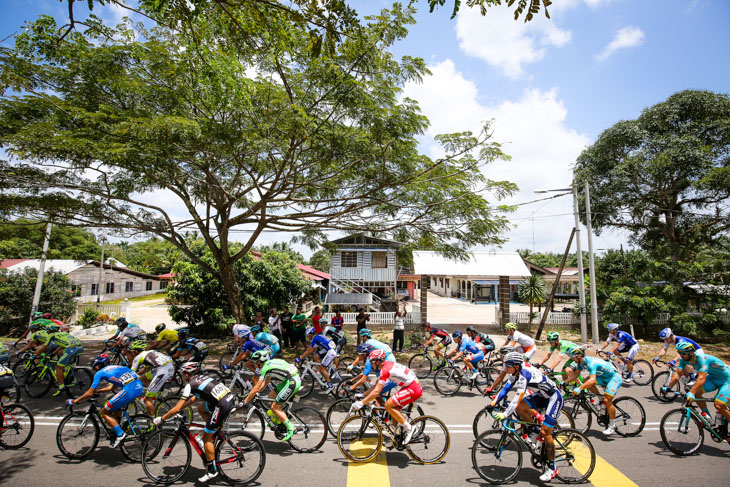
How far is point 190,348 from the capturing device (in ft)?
26.9

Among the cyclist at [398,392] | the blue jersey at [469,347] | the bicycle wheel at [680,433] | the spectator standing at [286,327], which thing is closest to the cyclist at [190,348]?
the cyclist at [398,392]

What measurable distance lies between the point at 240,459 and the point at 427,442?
9.13 ft

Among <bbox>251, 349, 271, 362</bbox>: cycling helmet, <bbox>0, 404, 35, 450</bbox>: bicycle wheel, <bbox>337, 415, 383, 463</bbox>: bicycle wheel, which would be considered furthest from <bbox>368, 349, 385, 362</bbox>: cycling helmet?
<bbox>0, 404, 35, 450</bbox>: bicycle wheel

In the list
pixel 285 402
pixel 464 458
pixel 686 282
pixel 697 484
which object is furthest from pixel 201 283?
pixel 686 282

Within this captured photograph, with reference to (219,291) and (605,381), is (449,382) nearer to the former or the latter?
(605,381)

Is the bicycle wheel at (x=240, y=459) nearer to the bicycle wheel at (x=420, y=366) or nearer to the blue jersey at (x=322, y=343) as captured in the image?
the blue jersey at (x=322, y=343)

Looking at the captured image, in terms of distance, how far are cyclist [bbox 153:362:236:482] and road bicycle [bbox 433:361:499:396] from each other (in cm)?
578

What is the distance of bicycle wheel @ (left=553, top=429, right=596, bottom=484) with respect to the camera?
192 inches

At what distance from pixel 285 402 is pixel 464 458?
3.01m

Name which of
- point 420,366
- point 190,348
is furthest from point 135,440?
point 420,366

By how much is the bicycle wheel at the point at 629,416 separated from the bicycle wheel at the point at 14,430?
998cm

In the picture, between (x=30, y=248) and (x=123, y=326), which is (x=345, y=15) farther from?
(x=30, y=248)

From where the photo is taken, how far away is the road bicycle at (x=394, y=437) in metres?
5.38

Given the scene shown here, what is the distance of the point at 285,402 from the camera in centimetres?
577
